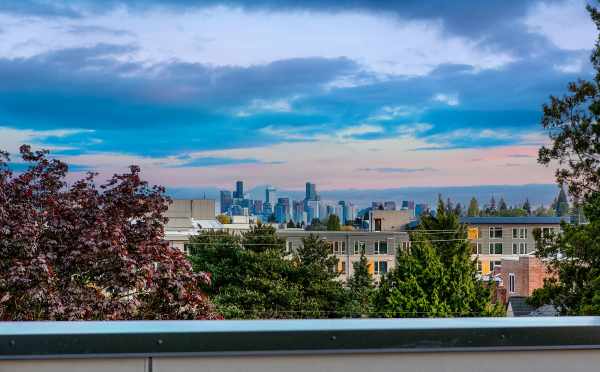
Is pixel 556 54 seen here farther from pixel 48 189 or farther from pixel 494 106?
pixel 48 189

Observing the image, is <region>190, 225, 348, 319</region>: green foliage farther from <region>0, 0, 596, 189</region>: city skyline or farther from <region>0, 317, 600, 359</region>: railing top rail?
<region>0, 317, 600, 359</region>: railing top rail

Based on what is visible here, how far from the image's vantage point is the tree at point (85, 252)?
18.4 feet

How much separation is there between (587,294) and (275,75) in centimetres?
1165

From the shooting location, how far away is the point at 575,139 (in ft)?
30.9

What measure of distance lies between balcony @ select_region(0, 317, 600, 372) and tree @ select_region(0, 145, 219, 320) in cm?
488

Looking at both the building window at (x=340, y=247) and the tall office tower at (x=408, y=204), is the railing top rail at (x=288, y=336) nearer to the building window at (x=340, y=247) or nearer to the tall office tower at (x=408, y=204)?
the tall office tower at (x=408, y=204)

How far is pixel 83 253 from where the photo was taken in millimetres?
5773

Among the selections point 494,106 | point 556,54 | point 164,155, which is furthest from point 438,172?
point 164,155

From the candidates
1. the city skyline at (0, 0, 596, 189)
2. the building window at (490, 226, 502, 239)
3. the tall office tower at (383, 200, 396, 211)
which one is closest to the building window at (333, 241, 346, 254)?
the tall office tower at (383, 200, 396, 211)

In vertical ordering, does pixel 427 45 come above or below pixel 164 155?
above

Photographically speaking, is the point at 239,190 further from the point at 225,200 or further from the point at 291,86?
the point at 291,86

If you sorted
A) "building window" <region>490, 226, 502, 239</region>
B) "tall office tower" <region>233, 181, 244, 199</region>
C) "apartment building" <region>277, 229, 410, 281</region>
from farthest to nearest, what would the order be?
"building window" <region>490, 226, 502, 239</region> → "apartment building" <region>277, 229, 410, 281</region> → "tall office tower" <region>233, 181, 244, 199</region>

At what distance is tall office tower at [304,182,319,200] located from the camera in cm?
2089

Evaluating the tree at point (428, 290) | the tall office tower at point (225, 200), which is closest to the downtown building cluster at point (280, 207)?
the tall office tower at point (225, 200)
